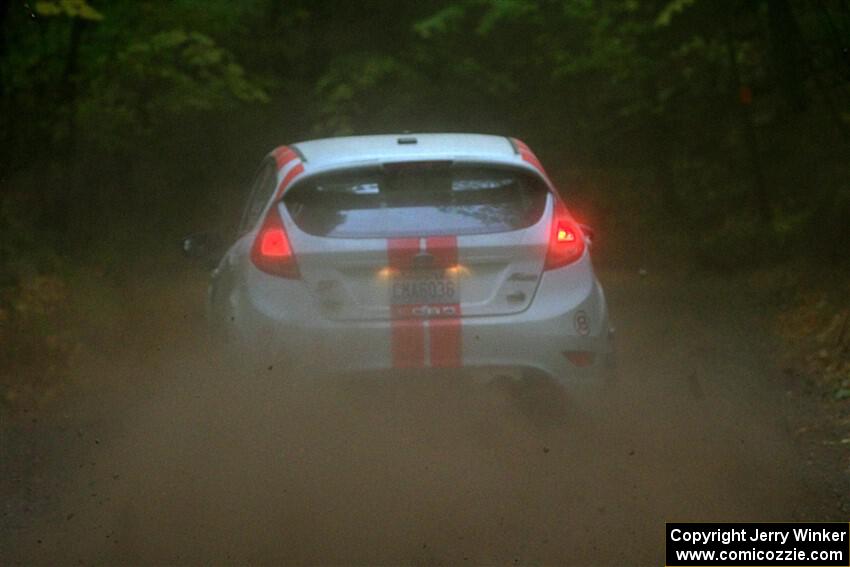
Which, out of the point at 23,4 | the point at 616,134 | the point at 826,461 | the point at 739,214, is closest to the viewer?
the point at 826,461

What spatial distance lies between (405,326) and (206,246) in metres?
2.37

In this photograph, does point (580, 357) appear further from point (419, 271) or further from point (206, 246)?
point (206, 246)

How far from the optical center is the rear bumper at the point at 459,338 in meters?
7.50

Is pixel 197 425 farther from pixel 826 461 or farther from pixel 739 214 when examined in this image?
pixel 739 214

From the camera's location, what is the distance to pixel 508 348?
7.59 metres

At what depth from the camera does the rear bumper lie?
24.6 feet

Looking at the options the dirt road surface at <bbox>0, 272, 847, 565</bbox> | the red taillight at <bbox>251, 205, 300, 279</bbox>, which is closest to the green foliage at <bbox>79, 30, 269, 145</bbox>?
the dirt road surface at <bbox>0, 272, 847, 565</bbox>

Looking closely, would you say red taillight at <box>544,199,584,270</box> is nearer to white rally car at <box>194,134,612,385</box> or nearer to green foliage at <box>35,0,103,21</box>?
white rally car at <box>194,134,612,385</box>

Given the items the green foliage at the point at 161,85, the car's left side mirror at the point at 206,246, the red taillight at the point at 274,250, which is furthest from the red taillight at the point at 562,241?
the green foliage at the point at 161,85

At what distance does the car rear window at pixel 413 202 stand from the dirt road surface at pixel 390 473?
0.77 m

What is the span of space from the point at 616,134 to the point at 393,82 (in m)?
3.52

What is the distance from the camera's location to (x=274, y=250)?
768 cm

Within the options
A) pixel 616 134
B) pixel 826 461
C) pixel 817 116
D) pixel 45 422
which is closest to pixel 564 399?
pixel 826 461

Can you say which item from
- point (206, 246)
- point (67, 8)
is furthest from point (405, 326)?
point (67, 8)
